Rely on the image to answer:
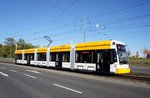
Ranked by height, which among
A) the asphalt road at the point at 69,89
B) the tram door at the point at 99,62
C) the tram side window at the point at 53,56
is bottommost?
the asphalt road at the point at 69,89

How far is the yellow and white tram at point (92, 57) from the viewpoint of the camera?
69.2ft

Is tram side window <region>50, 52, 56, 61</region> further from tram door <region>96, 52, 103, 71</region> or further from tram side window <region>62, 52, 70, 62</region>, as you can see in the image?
tram door <region>96, 52, 103, 71</region>

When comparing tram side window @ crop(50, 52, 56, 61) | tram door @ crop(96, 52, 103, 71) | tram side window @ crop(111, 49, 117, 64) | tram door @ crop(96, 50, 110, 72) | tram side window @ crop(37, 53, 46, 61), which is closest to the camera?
tram side window @ crop(111, 49, 117, 64)

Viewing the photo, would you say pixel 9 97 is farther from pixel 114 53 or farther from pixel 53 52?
pixel 53 52

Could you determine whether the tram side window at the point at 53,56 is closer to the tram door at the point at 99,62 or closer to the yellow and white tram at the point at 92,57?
the yellow and white tram at the point at 92,57

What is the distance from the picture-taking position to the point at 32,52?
40531 millimetres

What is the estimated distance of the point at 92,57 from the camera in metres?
23.7

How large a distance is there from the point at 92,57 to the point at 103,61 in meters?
1.96

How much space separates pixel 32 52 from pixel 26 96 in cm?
3147

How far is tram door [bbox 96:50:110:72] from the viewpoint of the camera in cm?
2153

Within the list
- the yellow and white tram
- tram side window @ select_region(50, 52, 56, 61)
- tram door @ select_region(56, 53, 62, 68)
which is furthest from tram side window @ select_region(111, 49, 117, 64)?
A: tram side window @ select_region(50, 52, 56, 61)

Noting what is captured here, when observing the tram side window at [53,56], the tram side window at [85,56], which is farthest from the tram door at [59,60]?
the tram side window at [85,56]

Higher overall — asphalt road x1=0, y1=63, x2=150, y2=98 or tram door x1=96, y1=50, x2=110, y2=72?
tram door x1=96, y1=50, x2=110, y2=72

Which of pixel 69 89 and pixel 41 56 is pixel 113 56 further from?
pixel 41 56
